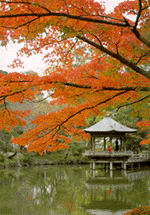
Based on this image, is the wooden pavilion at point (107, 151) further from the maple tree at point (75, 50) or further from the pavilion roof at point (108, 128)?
the maple tree at point (75, 50)

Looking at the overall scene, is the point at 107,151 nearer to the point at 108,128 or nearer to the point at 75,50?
the point at 108,128

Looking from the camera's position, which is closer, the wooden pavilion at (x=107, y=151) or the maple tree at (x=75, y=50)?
the maple tree at (x=75, y=50)

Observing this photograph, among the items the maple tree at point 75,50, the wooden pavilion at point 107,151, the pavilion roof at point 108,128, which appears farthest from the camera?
the pavilion roof at point 108,128

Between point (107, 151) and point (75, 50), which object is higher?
point (75, 50)

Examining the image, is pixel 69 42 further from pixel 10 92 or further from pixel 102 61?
pixel 10 92

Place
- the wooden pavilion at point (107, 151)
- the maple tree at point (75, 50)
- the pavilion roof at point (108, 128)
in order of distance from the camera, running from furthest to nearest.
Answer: the pavilion roof at point (108, 128), the wooden pavilion at point (107, 151), the maple tree at point (75, 50)

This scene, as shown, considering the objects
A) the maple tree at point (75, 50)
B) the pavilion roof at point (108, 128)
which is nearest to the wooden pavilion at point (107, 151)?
the pavilion roof at point (108, 128)

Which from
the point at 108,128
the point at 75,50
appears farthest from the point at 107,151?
the point at 75,50

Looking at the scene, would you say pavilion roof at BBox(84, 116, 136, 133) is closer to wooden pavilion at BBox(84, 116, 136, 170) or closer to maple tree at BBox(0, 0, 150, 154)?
wooden pavilion at BBox(84, 116, 136, 170)

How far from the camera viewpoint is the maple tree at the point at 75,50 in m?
3.95

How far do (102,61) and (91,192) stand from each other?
5472mm

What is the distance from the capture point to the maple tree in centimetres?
395

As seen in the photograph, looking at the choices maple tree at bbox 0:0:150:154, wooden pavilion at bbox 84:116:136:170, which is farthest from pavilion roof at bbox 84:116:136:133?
maple tree at bbox 0:0:150:154

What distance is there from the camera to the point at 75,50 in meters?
6.61
